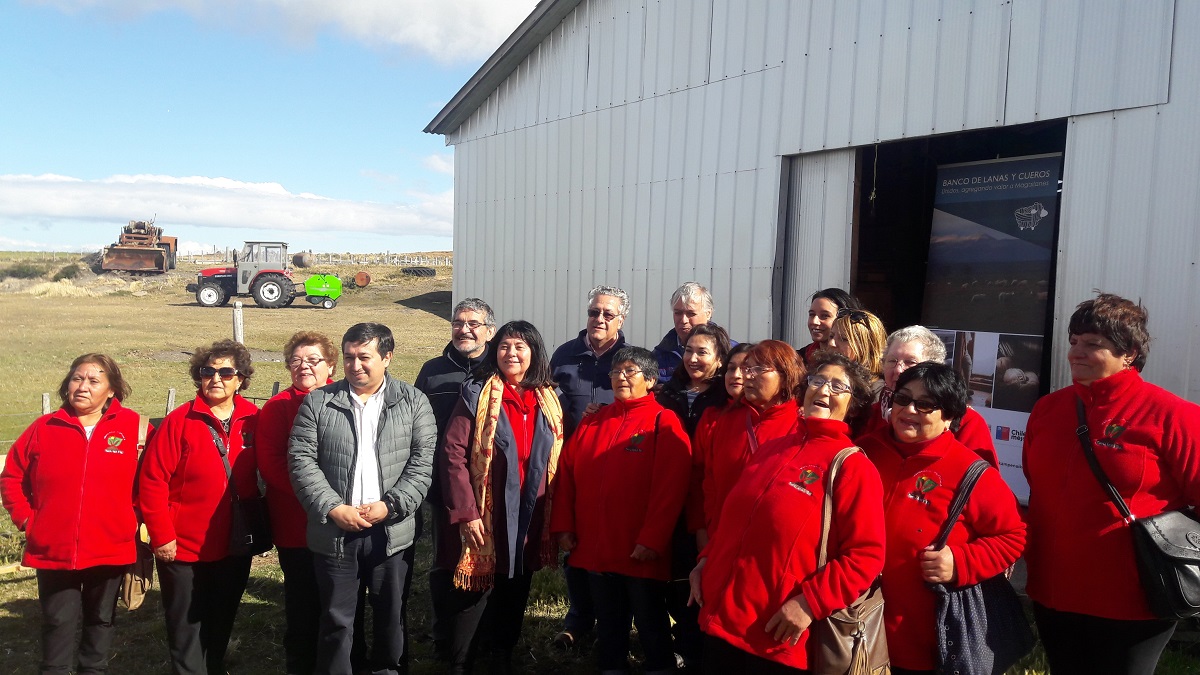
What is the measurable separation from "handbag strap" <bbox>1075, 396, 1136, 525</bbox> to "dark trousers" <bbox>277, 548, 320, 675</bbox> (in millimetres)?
3178

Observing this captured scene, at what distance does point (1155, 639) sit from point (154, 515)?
3758mm

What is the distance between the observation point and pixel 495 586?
3953 millimetres

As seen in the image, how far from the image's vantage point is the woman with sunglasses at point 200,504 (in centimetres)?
357

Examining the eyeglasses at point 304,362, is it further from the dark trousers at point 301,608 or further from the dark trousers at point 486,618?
the dark trousers at point 486,618

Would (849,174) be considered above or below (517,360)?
above

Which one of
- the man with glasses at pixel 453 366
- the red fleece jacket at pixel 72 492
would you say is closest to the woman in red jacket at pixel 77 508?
the red fleece jacket at pixel 72 492

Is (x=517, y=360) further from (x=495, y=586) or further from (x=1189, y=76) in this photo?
(x=1189, y=76)

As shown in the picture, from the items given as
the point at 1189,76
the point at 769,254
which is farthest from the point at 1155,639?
the point at 769,254

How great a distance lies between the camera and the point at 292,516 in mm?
3779

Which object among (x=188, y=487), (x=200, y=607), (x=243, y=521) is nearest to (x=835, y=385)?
(x=243, y=521)

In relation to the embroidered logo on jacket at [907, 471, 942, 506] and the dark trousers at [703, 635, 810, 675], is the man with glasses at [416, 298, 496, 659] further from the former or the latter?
the embroidered logo on jacket at [907, 471, 942, 506]

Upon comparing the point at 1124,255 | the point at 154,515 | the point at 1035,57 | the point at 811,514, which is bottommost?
the point at 154,515

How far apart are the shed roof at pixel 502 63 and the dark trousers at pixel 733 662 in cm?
722

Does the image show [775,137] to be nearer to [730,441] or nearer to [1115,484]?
[730,441]
